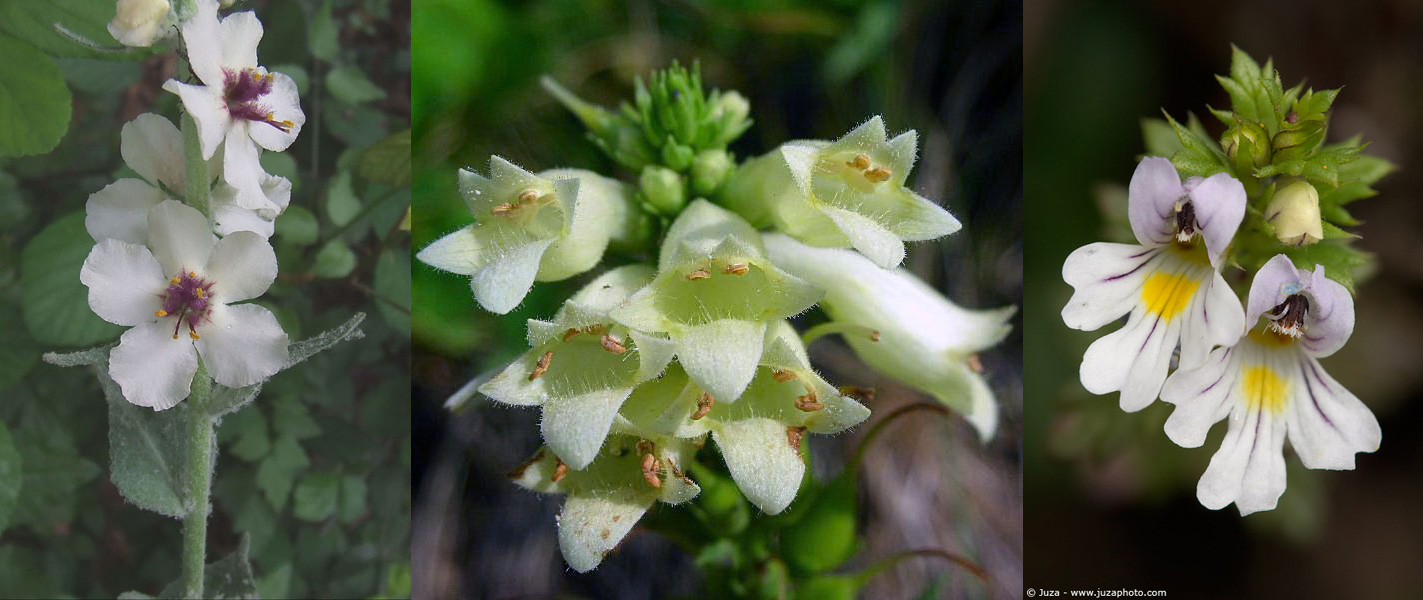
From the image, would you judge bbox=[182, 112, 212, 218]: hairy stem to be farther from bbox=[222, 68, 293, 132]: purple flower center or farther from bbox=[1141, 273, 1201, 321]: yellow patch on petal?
bbox=[1141, 273, 1201, 321]: yellow patch on petal

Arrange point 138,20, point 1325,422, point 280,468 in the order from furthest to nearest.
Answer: point 280,468 < point 1325,422 < point 138,20

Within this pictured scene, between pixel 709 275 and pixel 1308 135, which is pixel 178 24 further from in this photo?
pixel 1308 135

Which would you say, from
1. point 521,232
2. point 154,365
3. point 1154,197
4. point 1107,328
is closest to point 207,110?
point 154,365

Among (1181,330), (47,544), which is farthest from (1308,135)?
(47,544)

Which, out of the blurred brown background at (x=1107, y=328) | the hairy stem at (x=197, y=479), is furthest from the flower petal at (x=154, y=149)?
the blurred brown background at (x=1107, y=328)

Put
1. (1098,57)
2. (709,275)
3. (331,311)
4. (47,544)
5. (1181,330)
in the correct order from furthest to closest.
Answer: (1098,57) → (331,311) → (47,544) → (1181,330) → (709,275)

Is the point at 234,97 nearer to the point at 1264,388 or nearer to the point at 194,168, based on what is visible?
the point at 194,168
